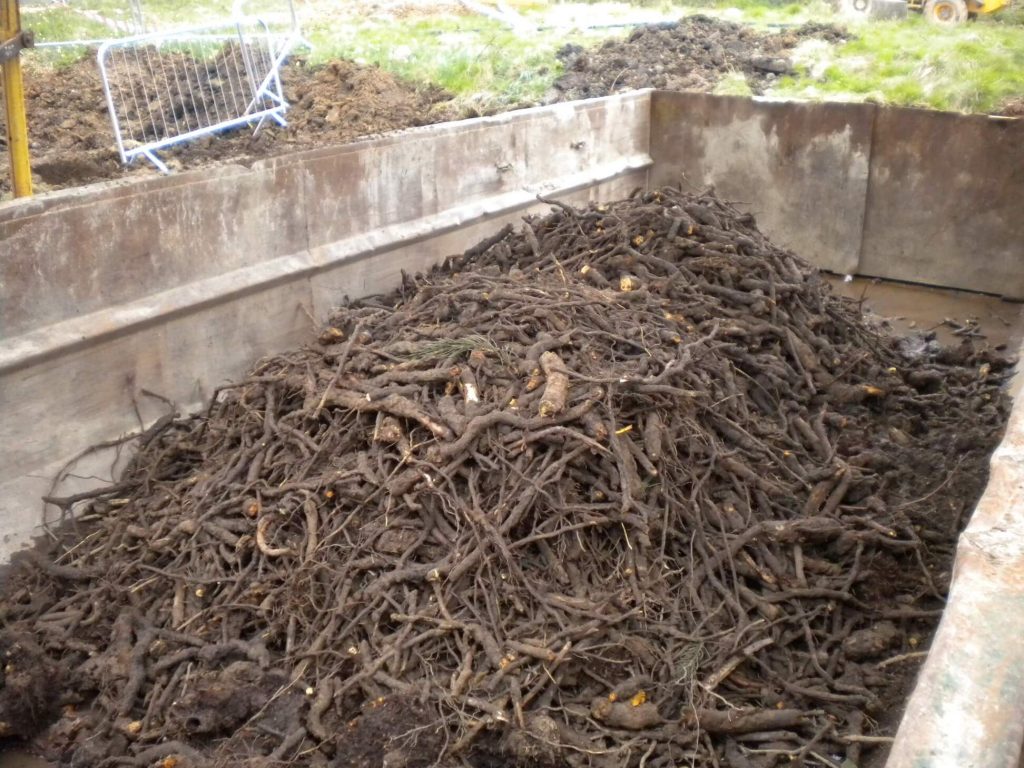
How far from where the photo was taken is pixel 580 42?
46.3 feet

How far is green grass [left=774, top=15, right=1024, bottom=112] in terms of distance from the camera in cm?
998

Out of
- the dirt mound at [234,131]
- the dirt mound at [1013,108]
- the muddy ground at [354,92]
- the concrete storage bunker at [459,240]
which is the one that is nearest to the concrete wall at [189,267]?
the concrete storage bunker at [459,240]

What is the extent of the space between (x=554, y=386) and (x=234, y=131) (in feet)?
21.6

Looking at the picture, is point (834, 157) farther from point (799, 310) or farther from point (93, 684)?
point (93, 684)

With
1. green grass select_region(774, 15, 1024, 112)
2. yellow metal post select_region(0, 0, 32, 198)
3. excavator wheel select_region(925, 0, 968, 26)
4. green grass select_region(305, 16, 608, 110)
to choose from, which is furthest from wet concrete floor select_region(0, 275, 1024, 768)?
excavator wheel select_region(925, 0, 968, 26)

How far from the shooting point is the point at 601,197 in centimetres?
972

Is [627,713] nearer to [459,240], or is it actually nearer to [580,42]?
[459,240]

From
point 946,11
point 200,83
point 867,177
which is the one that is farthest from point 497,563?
point 946,11

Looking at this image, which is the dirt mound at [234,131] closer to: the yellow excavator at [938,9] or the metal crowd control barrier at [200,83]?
the metal crowd control barrier at [200,83]

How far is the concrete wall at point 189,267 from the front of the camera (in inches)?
190

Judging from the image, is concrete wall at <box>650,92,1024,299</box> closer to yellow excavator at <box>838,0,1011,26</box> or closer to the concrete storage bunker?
the concrete storage bunker

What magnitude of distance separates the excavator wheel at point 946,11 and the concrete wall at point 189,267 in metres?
11.3

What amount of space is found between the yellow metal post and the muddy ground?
2.02 m

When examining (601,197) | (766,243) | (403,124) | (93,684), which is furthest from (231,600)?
(403,124)
